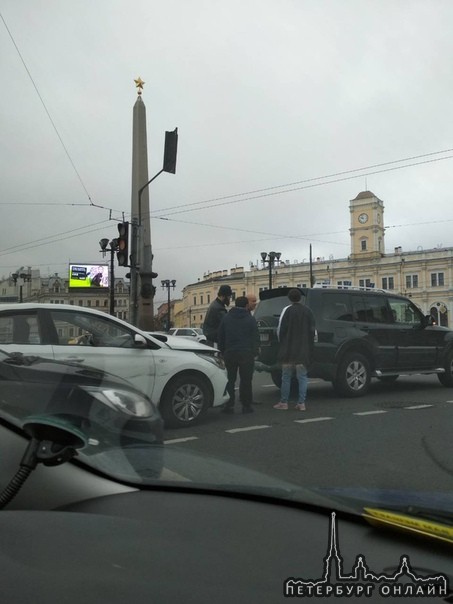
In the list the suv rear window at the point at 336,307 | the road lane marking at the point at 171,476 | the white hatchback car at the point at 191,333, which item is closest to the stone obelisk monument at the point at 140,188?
the white hatchback car at the point at 191,333

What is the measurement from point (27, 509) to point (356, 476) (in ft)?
6.96

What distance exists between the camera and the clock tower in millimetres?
25016

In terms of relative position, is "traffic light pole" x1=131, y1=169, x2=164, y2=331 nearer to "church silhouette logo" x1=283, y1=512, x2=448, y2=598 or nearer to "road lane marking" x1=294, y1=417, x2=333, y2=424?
"road lane marking" x1=294, y1=417, x2=333, y2=424

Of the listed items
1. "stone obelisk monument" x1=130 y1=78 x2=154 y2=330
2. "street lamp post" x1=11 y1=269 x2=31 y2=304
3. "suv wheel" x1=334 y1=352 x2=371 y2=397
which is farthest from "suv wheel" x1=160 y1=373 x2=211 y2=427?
"stone obelisk monument" x1=130 y1=78 x2=154 y2=330

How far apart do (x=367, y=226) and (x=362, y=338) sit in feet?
73.8

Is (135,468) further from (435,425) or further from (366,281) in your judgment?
(366,281)

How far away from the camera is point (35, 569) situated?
52.8 inches

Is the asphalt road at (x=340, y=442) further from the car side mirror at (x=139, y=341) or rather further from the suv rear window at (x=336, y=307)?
the suv rear window at (x=336, y=307)

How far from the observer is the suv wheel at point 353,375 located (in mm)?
8352

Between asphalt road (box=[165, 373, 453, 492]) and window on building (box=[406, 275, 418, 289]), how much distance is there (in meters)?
47.8

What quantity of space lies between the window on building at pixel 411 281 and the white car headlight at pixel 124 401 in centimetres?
5363

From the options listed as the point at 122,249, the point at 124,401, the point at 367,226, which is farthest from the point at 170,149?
the point at 367,226

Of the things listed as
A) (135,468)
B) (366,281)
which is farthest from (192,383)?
(366,281)

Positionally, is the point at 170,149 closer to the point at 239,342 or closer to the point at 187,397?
the point at 239,342
